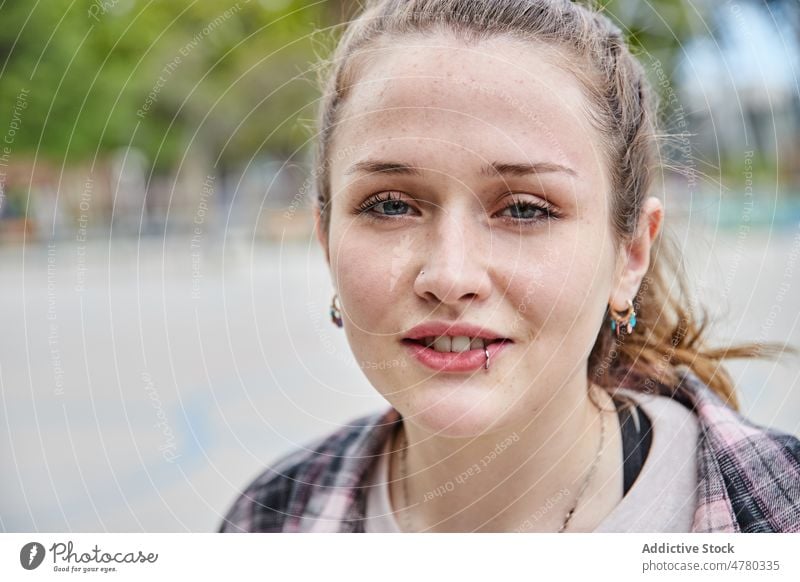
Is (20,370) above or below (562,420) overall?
above

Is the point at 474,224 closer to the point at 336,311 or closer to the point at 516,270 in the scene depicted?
the point at 516,270

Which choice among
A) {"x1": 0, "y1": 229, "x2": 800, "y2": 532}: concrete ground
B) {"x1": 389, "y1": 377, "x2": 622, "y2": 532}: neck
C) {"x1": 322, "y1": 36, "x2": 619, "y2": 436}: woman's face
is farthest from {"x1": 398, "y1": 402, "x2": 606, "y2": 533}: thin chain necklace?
{"x1": 0, "y1": 229, "x2": 800, "y2": 532}: concrete ground

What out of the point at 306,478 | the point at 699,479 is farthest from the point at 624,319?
the point at 306,478

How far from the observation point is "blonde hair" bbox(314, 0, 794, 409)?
0.69m

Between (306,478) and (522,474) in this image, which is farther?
(306,478)

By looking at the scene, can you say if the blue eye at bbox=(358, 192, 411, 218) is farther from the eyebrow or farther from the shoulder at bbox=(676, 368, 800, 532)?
the shoulder at bbox=(676, 368, 800, 532)

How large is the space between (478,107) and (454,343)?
0.21 metres

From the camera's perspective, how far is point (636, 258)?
0.74m

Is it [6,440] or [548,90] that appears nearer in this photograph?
[548,90]

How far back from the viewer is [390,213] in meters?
0.70
